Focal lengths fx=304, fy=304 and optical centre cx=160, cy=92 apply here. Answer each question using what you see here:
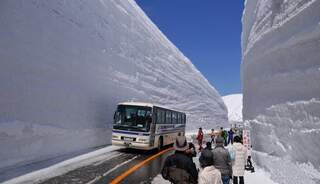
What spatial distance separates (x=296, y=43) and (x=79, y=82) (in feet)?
47.7

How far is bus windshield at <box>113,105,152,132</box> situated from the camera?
16594 mm

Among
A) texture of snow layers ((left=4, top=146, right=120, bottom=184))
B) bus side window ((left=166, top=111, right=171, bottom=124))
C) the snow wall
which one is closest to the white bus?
bus side window ((left=166, top=111, right=171, bottom=124))

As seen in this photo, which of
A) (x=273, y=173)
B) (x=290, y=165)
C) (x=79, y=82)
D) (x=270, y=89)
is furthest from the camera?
(x=79, y=82)

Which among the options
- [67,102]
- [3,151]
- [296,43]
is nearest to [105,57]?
[67,102]

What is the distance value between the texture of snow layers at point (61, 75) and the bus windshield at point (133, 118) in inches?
103

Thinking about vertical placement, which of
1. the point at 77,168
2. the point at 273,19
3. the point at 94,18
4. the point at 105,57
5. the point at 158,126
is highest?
the point at 94,18

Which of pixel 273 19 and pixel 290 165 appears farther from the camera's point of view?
pixel 273 19

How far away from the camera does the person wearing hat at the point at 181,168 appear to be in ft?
13.7

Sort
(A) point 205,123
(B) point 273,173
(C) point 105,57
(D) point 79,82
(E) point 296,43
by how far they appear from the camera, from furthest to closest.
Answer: (A) point 205,123
(C) point 105,57
(D) point 79,82
(B) point 273,173
(E) point 296,43

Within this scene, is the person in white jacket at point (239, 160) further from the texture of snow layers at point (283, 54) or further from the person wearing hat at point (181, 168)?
the person wearing hat at point (181, 168)

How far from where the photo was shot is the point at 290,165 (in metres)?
7.84

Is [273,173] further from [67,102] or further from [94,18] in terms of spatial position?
[94,18]

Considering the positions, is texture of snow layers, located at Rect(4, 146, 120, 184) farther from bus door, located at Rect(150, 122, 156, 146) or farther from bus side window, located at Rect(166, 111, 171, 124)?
bus side window, located at Rect(166, 111, 171, 124)

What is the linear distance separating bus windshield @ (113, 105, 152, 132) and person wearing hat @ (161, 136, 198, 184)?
40.1 feet
